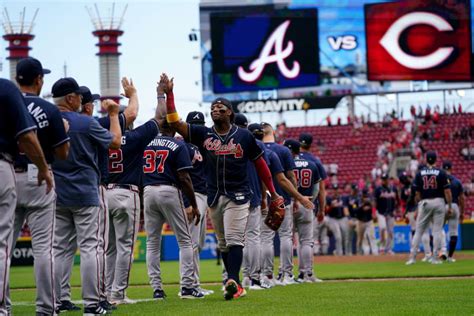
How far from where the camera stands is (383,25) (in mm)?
45531

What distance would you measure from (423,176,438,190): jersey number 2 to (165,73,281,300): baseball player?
9.78 m

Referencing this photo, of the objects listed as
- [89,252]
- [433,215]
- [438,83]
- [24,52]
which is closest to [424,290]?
[89,252]

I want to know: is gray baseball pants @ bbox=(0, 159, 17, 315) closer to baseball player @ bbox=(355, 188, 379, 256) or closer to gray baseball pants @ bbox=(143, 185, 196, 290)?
gray baseball pants @ bbox=(143, 185, 196, 290)

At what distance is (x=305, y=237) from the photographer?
16172 mm

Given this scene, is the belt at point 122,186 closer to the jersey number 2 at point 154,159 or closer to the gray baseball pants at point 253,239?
the jersey number 2 at point 154,159

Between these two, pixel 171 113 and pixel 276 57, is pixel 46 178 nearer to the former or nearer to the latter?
pixel 171 113

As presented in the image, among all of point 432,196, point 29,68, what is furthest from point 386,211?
point 29,68

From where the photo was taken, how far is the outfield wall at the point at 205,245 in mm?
31902

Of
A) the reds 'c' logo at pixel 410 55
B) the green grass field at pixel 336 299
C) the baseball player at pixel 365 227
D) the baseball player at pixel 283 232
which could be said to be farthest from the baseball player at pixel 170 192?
the reds 'c' logo at pixel 410 55

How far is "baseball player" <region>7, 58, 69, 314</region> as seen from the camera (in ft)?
28.1

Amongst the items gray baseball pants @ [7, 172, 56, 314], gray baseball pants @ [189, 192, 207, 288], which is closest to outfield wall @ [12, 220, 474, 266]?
gray baseball pants @ [189, 192, 207, 288]

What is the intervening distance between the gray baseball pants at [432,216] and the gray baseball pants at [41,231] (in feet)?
45.0

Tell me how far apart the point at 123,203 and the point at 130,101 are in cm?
144

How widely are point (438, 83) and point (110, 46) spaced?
67.4 ft
